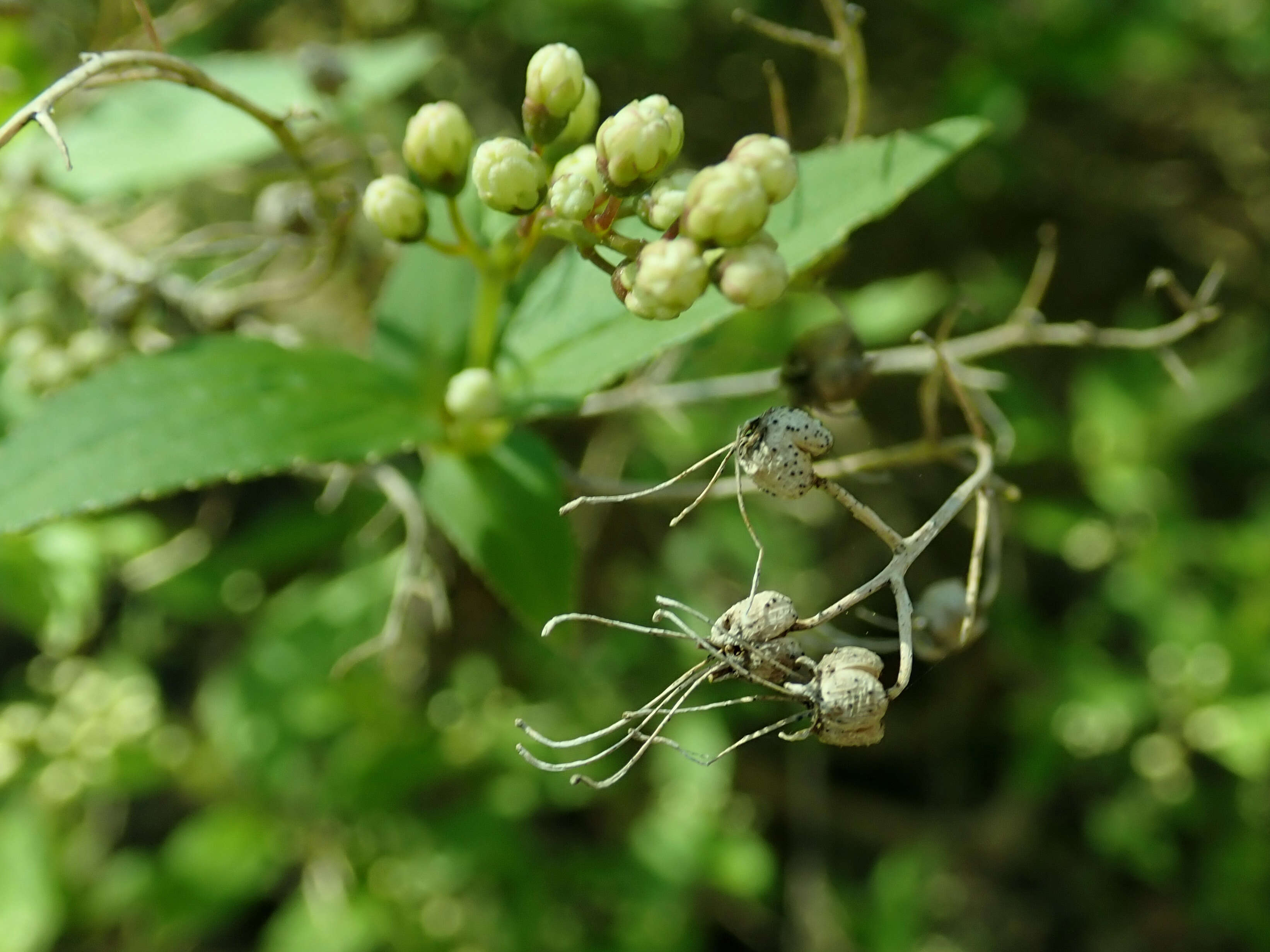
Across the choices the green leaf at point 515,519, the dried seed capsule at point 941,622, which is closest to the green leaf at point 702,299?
the green leaf at point 515,519

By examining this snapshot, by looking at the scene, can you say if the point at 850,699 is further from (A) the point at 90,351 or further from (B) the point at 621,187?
(A) the point at 90,351

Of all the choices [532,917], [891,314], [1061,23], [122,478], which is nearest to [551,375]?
[122,478]

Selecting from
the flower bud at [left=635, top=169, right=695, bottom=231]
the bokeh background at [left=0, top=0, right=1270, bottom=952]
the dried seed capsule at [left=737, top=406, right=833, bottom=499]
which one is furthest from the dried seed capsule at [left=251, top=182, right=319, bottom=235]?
the dried seed capsule at [left=737, top=406, right=833, bottom=499]

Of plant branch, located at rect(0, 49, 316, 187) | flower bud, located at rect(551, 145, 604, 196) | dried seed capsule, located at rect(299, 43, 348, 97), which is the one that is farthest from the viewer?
dried seed capsule, located at rect(299, 43, 348, 97)

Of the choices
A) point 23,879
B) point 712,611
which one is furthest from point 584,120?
point 23,879

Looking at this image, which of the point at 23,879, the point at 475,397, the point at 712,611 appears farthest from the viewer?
the point at 712,611

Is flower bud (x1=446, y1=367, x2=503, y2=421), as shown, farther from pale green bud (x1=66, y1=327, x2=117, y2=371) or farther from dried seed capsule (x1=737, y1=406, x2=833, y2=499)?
pale green bud (x1=66, y1=327, x2=117, y2=371)
